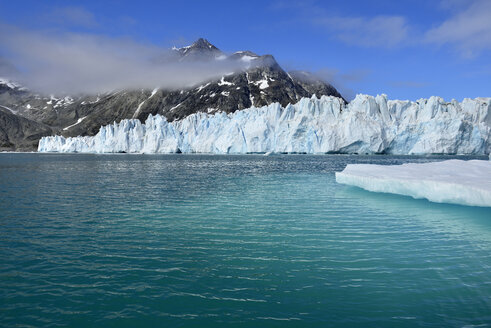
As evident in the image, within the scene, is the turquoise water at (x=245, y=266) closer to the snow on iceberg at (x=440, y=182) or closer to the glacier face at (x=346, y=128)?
the snow on iceberg at (x=440, y=182)

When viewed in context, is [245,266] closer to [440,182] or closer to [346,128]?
[440,182]

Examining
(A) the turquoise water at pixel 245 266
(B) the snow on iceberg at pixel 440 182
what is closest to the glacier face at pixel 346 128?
(B) the snow on iceberg at pixel 440 182

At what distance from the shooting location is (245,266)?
28.1 feet

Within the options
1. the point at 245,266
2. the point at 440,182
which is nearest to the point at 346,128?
the point at 440,182

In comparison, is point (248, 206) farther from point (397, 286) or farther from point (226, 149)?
point (226, 149)

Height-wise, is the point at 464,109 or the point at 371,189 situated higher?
the point at 464,109

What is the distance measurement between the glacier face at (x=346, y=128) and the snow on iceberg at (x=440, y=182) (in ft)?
175

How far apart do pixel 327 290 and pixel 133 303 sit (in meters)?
3.66

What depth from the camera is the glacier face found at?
2916 inches

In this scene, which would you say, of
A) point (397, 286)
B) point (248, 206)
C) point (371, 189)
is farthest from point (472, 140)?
point (397, 286)

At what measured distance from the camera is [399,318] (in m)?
6.02

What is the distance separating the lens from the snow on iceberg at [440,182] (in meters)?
15.5

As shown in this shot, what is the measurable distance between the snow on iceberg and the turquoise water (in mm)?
730

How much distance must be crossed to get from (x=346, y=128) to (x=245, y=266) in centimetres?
7079
